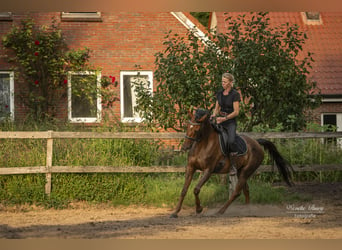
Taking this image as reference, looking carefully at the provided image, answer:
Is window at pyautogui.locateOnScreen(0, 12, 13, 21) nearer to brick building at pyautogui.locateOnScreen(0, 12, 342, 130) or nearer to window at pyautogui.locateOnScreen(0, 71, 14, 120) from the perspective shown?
brick building at pyautogui.locateOnScreen(0, 12, 342, 130)

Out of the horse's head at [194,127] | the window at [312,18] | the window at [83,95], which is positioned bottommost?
the horse's head at [194,127]

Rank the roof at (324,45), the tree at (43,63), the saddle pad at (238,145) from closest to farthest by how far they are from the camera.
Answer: the saddle pad at (238,145) < the tree at (43,63) < the roof at (324,45)

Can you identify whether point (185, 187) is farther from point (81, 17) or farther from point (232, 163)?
point (81, 17)

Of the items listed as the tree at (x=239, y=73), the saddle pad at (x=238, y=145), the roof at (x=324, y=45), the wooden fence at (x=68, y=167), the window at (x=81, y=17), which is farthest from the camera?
the roof at (x=324, y=45)

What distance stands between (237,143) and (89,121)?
9.48m

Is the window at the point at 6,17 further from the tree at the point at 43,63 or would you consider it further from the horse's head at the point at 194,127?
the horse's head at the point at 194,127

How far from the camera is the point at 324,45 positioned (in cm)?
2453

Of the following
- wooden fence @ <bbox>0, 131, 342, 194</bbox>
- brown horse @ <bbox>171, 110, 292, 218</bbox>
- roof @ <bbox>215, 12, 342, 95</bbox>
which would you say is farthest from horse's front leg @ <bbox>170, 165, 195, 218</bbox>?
roof @ <bbox>215, 12, 342, 95</bbox>

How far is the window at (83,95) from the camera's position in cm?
1910

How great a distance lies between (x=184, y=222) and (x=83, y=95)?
11.2 meters


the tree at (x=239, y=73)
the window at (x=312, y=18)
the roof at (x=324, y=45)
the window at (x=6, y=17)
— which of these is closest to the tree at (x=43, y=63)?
the window at (x=6, y=17)

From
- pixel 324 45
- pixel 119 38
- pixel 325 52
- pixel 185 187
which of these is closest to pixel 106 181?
pixel 185 187

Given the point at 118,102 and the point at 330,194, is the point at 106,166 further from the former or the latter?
the point at 118,102

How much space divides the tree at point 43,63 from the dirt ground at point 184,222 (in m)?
8.28
